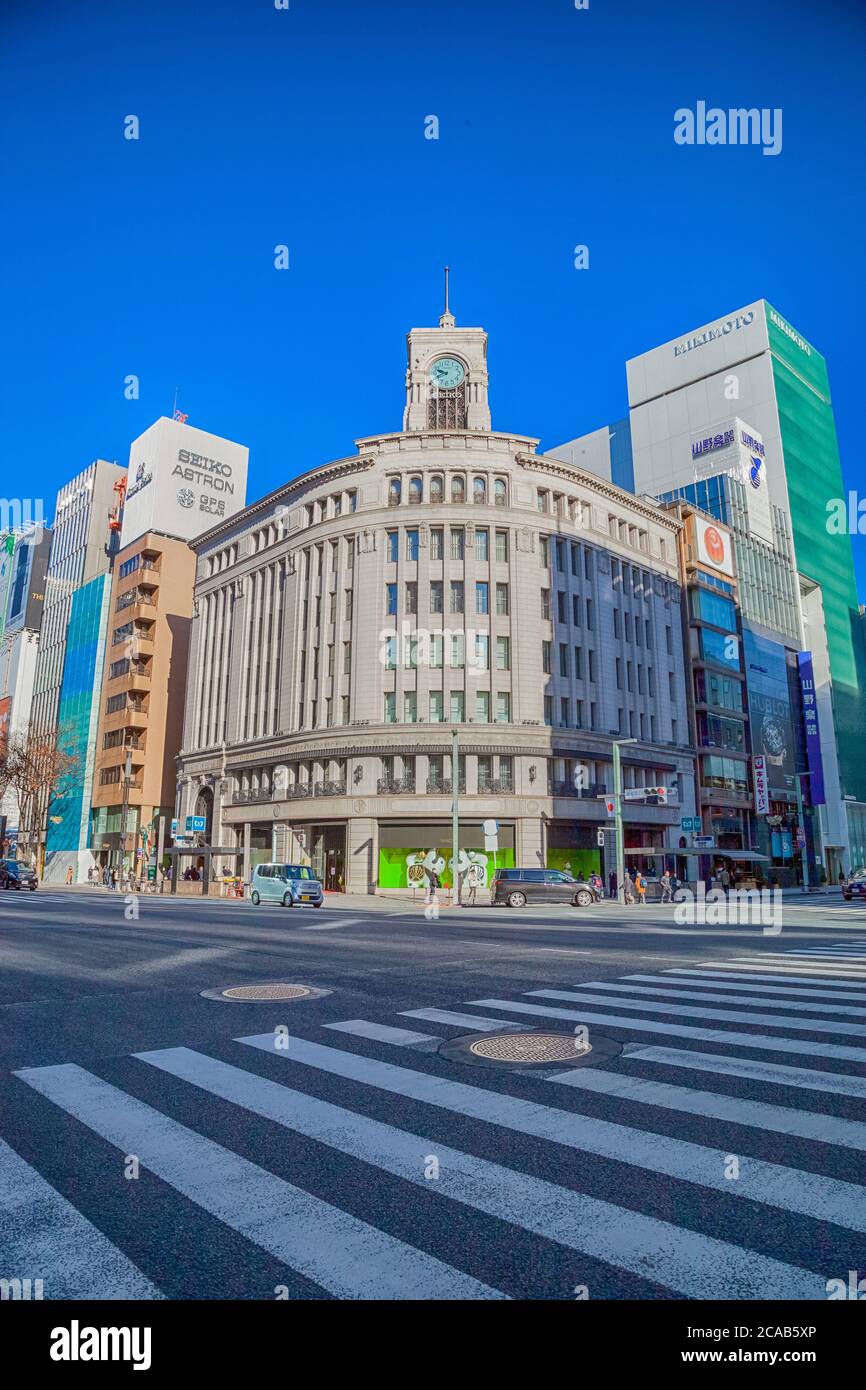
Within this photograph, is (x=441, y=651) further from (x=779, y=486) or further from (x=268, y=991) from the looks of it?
(x=779, y=486)

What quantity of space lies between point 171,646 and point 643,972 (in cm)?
6610

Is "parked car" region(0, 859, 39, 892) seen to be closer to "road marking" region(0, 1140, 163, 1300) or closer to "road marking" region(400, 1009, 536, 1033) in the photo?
"road marking" region(400, 1009, 536, 1033)

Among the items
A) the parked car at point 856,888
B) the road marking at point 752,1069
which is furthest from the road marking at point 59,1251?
→ the parked car at point 856,888

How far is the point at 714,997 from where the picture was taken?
352 inches

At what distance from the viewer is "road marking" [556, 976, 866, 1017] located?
818 cm

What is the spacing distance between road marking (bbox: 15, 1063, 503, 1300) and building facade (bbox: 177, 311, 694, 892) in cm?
3742

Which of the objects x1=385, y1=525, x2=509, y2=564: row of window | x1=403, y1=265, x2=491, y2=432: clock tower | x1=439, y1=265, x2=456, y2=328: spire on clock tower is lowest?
x1=385, y1=525, x2=509, y2=564: row of window

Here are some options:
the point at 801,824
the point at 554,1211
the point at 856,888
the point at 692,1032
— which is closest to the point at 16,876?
the point at 856,888

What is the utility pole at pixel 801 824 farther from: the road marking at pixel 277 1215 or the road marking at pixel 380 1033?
the road marking at pixel 277 1215

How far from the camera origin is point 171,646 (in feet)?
234

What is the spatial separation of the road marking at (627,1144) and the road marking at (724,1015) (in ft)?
11.1

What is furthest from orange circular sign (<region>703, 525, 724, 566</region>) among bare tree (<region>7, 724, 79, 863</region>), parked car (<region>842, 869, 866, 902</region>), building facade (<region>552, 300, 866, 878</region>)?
bare tree (<region>7, 724, 79, 863</region>)
